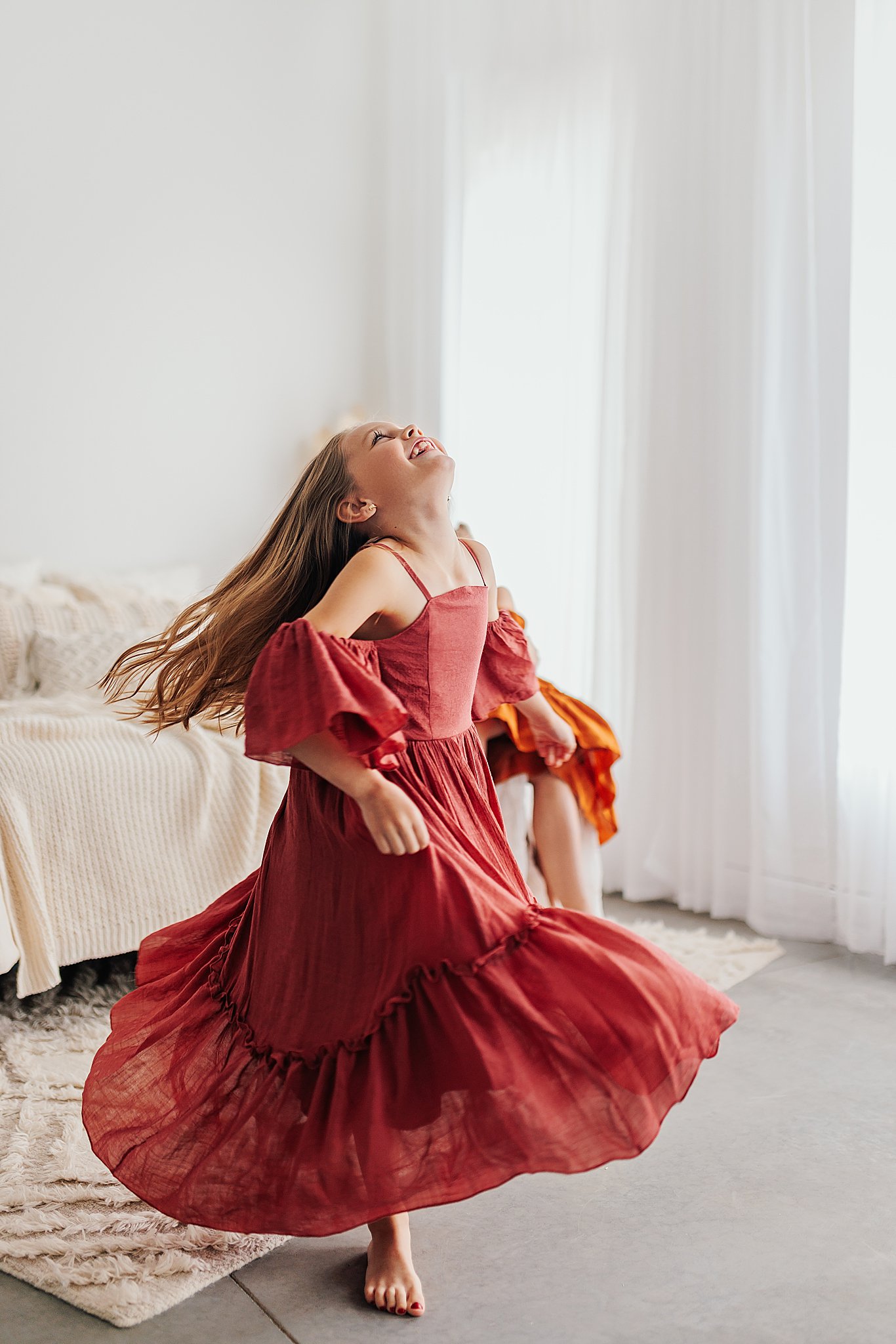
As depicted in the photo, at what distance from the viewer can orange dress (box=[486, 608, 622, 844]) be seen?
95.9 inches

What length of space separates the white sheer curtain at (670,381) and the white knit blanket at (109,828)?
119 centimetres

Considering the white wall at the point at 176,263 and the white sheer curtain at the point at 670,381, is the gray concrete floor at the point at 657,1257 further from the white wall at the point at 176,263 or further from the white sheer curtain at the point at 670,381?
the white wall at the point at 176,263

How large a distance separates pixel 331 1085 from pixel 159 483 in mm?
2702

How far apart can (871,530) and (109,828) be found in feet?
6.02

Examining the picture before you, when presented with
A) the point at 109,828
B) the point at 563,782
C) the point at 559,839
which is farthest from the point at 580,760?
the point at 109,828

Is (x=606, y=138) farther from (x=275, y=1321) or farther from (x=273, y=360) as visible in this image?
(x=275, y=1321)

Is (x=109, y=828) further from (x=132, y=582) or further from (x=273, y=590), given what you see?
(x=132, y=582)

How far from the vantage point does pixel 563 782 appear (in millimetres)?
2438

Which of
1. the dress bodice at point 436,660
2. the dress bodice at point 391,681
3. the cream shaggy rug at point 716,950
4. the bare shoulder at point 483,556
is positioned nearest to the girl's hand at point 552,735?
the dress bodice at point 391,681

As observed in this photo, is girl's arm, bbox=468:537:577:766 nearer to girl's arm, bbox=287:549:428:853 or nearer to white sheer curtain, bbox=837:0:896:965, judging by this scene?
girl's arm, bbox=287:549:428:853

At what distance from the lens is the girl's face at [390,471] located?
4.80 ft

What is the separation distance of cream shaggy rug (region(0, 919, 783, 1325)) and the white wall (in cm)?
170

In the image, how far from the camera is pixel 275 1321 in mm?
1381

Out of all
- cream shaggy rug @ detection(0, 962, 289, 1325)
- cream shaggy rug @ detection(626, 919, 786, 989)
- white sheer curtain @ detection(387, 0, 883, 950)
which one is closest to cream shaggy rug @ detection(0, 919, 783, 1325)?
cream shaggy rug @ detection(0, 962, 289, 1325)
